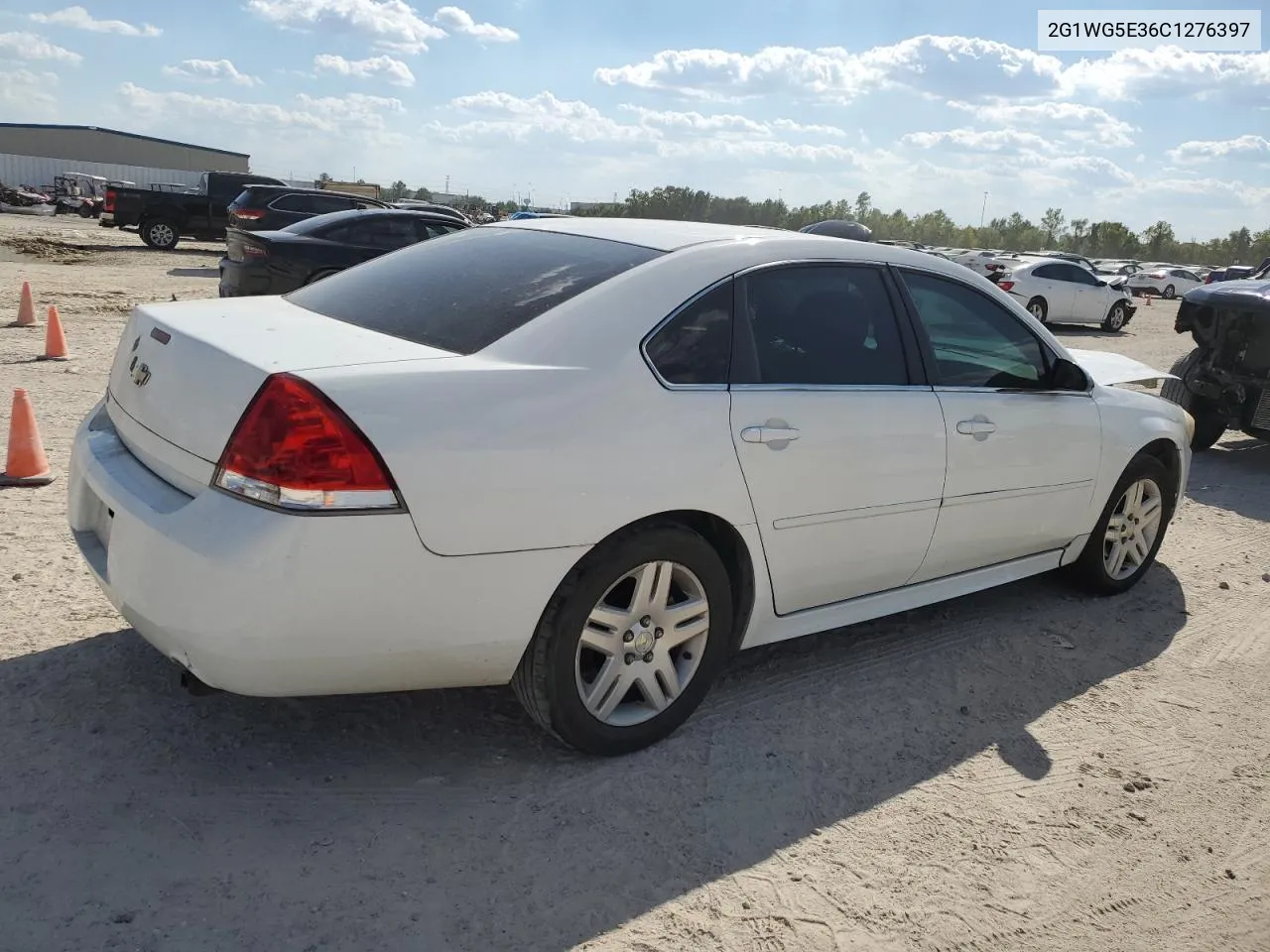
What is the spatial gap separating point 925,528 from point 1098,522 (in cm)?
147

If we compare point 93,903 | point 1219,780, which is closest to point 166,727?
point 93,903

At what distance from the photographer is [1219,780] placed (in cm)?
360

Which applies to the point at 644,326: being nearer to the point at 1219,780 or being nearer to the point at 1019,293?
the point at 1219,780

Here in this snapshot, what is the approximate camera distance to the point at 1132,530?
17.1 ft

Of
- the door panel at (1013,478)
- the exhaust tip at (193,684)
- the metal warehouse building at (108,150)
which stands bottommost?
the exhaust tip at (193,684)

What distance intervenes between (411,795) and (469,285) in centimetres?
163

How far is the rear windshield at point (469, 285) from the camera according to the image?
10.6 ft

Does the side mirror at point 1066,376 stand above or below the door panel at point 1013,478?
above

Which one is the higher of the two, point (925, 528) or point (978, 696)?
point (925, 528)

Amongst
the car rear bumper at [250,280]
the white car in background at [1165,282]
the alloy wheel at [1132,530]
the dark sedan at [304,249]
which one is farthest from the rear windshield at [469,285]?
the white car in background at [1165,282]

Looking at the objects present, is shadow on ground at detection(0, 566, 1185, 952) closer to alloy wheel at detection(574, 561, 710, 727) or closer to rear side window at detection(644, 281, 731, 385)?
alloy wheel at detection(574, 561, 710, 727)

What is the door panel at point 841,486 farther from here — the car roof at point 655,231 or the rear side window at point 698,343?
the car roof at point 655,231

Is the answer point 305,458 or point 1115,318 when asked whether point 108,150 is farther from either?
point 305,458

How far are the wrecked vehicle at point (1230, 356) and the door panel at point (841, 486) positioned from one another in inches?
218
